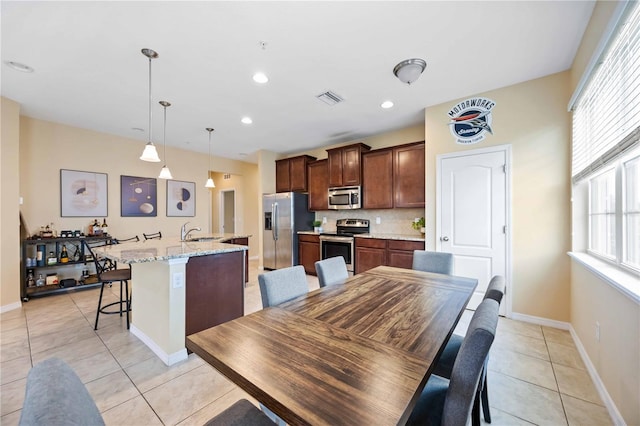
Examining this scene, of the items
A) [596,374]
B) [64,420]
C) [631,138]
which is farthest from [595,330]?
[64,420]

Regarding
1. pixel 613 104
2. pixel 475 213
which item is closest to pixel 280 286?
pixel 613 104

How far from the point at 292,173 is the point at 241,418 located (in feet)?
16.6

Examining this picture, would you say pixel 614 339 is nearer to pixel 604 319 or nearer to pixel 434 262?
pixel 604 319

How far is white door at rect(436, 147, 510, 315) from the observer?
3.08m

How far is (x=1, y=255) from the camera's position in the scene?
3.28 metres

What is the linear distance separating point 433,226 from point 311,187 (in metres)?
2.77

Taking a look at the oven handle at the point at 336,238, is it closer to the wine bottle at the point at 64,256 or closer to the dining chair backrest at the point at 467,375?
the dining chair backrest at the point at 467,375

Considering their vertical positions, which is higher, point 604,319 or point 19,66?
point 19,66

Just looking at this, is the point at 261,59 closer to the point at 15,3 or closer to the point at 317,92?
the point at 317,92

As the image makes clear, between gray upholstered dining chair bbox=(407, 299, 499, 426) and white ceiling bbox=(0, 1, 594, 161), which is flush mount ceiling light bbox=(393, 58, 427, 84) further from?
gray upholstered dining chair bbox=(407, 299, 499, 426)

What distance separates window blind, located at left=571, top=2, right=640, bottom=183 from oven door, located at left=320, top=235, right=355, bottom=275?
10.1ft

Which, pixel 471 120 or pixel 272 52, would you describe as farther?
pixel 471 120

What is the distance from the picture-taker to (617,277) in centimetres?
158

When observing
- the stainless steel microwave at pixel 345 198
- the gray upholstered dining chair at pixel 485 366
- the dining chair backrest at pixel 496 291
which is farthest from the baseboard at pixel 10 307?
the dining chair backrest at pixel 496 291
